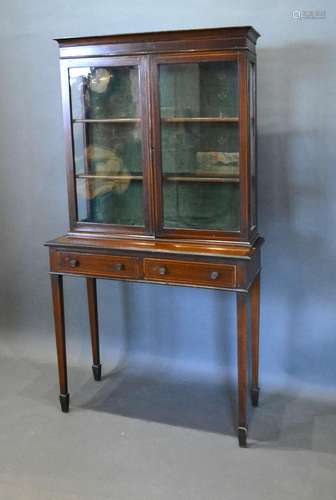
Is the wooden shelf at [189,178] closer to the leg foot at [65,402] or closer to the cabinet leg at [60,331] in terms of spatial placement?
the cabinet leg at [60,331]

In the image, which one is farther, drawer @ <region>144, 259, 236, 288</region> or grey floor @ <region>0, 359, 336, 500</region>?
drawer @ <region>144, 259, 236, 288</region>

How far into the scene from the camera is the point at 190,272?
95.3 inches

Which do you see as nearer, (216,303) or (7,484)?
(7,484)

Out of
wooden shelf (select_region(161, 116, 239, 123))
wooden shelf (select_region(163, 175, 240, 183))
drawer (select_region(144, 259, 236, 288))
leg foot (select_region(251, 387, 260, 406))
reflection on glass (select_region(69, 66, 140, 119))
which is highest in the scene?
reflection on glass (select_region(69, 66, 140, 119))

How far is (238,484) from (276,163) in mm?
1369

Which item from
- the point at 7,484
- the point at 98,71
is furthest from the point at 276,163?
the point at 7,484

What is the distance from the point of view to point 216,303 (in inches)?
118

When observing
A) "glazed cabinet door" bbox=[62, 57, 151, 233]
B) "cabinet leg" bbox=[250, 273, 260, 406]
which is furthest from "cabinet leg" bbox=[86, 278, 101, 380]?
"cabinet leg" bbox=[250, 273, 260, 406]

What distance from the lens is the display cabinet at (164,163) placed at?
7.74 feet

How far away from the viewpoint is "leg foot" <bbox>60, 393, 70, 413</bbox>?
109 inches

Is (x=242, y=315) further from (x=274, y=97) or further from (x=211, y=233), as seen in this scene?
(x=274, y=97)

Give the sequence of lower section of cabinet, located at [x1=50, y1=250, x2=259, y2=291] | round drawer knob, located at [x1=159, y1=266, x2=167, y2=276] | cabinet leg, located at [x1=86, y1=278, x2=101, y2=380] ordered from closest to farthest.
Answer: lower section of cabinet, located at [x1=50, y1=250, x2=259, y2=291] → round drawer knob, located at [x1=159, y1=266, x2=167, y2=276] → cabinet leg, located at [x1=86, y1=278, x2=101, y2=380]

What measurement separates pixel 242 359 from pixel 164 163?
0.86 metres

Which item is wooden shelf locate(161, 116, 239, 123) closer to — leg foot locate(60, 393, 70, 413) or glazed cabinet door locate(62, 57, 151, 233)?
glazed cabinet door locate(62, 57, 151, 233)
